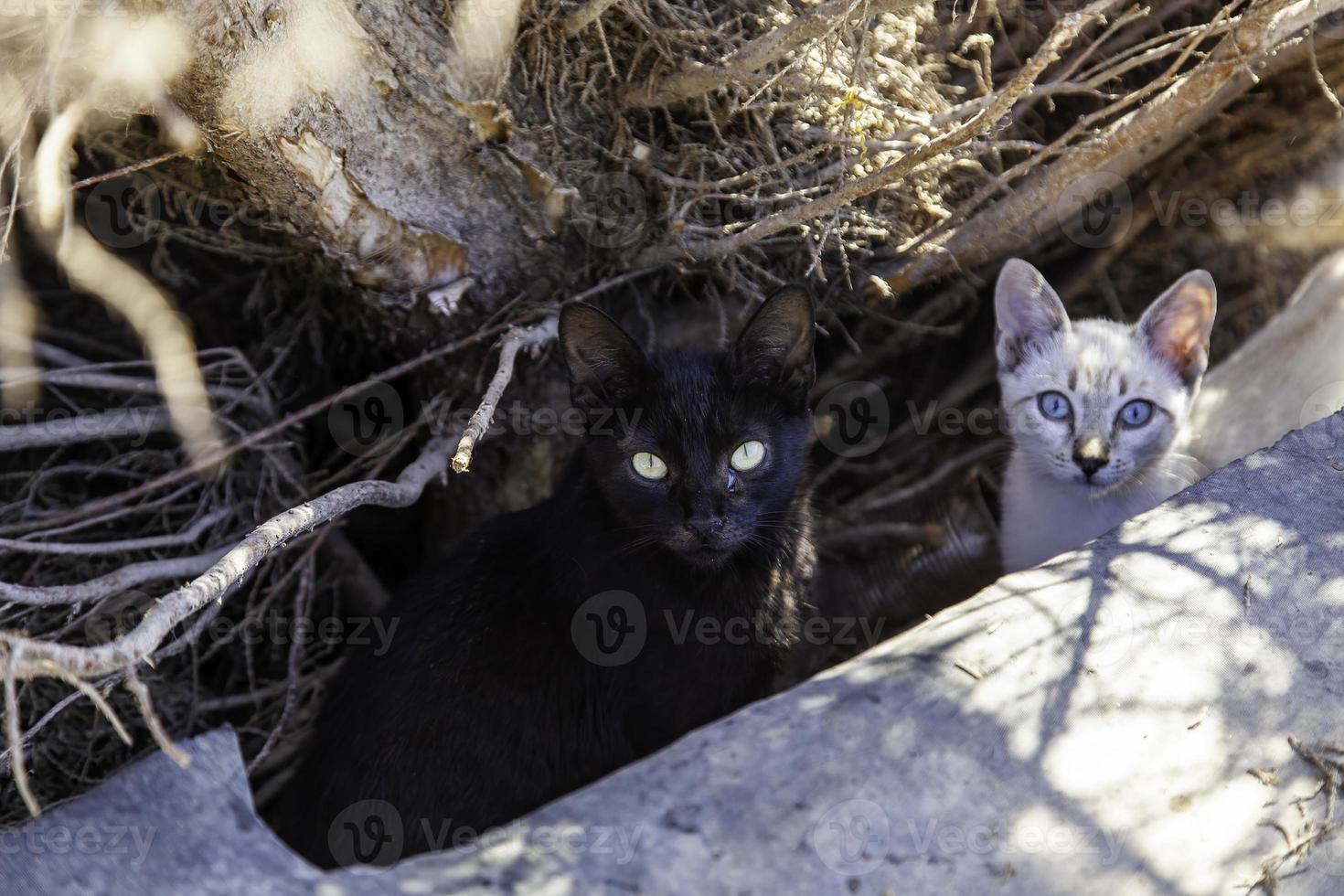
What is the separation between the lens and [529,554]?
272cm

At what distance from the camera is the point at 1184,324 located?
290 centimetres

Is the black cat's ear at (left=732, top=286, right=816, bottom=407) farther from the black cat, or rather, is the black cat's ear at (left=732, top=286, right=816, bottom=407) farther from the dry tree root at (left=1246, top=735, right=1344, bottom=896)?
the dry tree root at (left=1246, top=735, right=1344, bottom=896)

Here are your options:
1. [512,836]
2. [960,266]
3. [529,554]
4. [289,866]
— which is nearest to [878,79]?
[960,266]

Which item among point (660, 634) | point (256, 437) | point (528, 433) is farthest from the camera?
point (528, 433)

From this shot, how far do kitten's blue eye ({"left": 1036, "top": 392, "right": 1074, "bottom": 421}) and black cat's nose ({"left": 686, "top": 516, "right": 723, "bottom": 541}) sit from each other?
3.69 feet

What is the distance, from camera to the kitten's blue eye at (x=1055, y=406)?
2938 millimetres

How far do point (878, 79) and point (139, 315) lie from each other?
226cm

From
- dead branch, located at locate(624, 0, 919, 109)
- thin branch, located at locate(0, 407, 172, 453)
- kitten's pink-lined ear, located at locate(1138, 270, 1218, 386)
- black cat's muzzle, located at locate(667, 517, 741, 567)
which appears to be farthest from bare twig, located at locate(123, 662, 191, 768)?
kitten's pink-lined ear, located at locate(1138, 270, 1218, 386)

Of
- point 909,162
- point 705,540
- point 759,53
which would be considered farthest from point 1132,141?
point 705,540

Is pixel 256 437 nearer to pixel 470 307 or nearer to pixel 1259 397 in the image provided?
pixel 470 307

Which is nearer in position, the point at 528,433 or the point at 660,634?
the point at 660,634

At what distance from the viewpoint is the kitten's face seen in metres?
2.86

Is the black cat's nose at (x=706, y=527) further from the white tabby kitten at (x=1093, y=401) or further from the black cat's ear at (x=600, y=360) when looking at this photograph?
the white tabby kitten at (x=1093, y=401)

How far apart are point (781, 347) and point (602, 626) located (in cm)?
82
